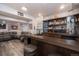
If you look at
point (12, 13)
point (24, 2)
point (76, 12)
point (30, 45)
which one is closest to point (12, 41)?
point (30, 45)

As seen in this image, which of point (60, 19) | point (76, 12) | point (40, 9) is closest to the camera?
point (76, 12)

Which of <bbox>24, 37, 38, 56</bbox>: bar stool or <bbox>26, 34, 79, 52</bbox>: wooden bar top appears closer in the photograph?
<bbox>26, 34, 79, 52</bbox>: wooden bar top

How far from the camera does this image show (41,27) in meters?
1.36

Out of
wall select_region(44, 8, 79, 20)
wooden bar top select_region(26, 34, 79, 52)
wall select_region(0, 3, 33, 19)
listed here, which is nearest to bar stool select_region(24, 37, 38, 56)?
wooden bar top select_region(26, 34, 79, 52)

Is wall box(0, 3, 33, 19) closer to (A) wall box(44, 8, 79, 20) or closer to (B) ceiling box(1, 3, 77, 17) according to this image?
(B) ceiling box(1, 3, 77, 17)

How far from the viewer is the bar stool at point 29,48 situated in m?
1.28

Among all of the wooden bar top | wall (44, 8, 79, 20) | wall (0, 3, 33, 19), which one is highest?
wall (0, 3, 33, 19)

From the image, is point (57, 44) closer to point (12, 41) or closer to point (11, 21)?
point (12, 41)

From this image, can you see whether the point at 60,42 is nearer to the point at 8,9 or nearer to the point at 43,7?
the point at 43,7

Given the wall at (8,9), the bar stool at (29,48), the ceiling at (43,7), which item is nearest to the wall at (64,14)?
the ceiling at (43,7)

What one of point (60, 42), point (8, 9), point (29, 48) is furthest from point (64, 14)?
point (8, 9)

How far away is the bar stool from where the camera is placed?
4.20ft

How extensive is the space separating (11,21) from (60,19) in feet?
3.39

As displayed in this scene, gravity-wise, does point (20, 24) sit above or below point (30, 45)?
above
